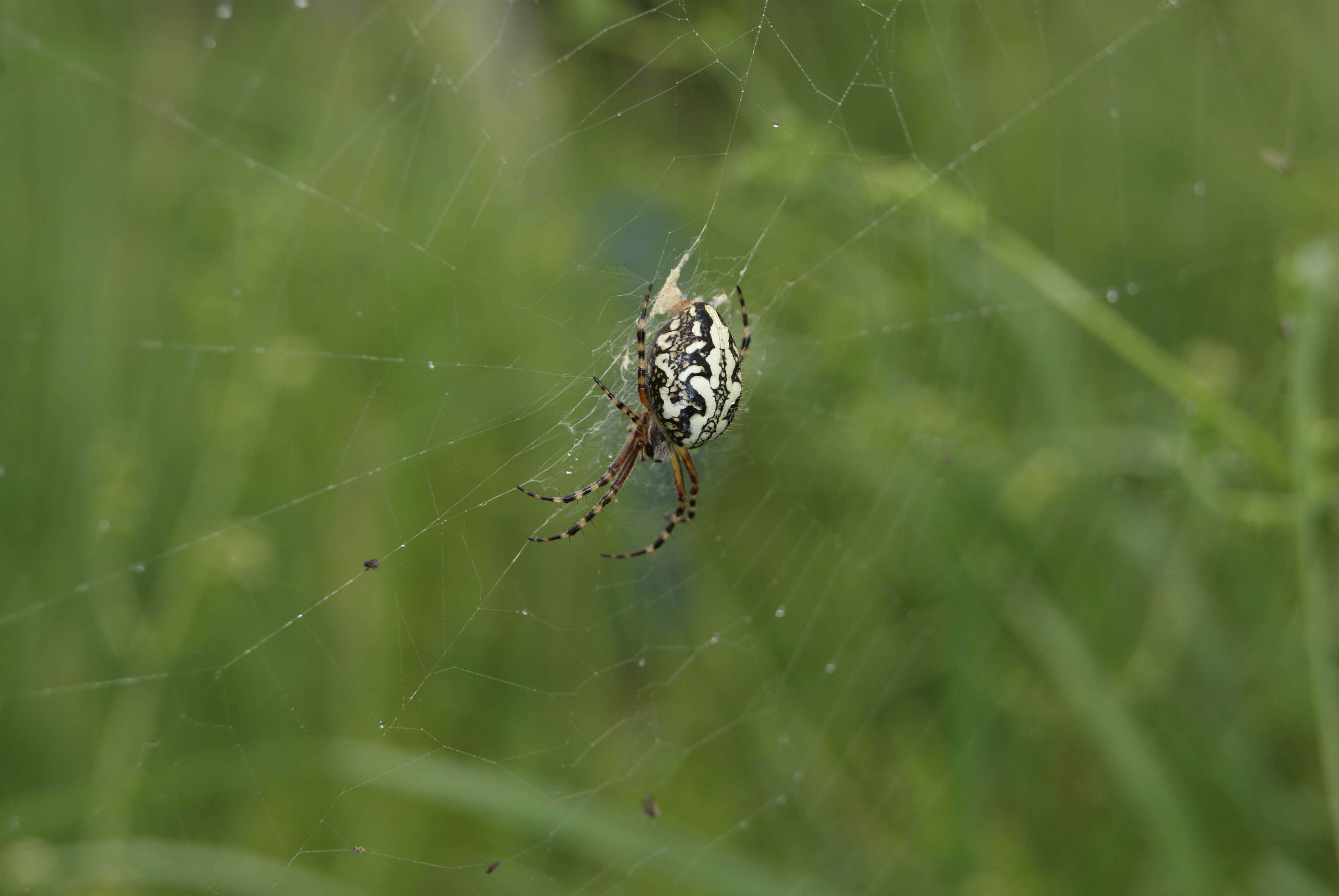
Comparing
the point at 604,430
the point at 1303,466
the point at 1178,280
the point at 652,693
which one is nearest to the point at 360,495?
the point at 604,430

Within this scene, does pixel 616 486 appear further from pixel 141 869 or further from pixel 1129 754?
pixel 1129 754

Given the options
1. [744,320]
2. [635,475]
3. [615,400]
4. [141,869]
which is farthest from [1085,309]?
[141,869]

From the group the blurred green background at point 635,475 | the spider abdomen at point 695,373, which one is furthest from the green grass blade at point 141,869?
the spider abdomen at point 695,373

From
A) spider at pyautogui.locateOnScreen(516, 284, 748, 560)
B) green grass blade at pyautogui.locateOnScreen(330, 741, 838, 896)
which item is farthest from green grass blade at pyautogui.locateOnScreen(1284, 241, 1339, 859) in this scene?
spider at pyautogui.locateOnScreen(516, 284, 748, 560)

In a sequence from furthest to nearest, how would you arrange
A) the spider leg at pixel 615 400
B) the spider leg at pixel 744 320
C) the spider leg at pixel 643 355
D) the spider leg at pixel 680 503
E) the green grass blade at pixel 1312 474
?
the spider leg at pixel 680 503 < the spider leg at pixel 744 320 < the spider leg at pixel 643 355 < the spider leg at pixel 615 400 < the green grass blade at pixel 1312 474

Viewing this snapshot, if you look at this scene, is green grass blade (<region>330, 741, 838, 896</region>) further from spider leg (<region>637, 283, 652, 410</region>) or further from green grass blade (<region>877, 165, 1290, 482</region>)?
green grass blade (<region>877, 165, 1290, 482</region>)

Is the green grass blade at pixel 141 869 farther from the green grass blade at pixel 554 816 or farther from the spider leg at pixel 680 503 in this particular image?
the spider leg at pixel 680 503

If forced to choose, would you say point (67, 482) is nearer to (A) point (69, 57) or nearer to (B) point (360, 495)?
(B) point (360, 495)
